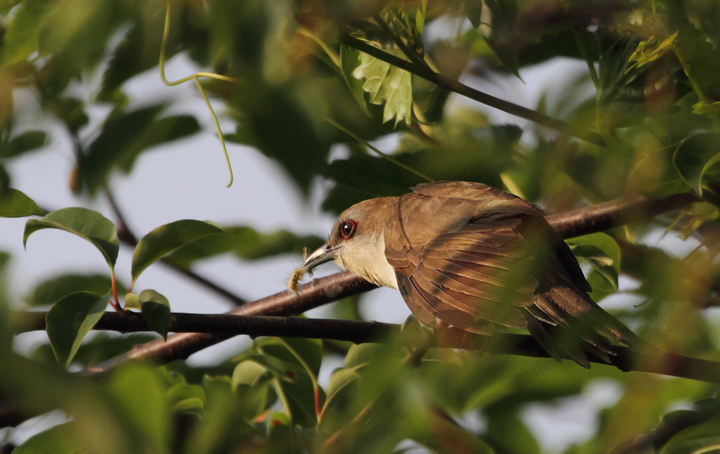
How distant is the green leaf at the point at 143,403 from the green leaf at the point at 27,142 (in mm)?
347

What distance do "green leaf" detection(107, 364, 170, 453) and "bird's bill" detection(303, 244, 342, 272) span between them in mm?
3039

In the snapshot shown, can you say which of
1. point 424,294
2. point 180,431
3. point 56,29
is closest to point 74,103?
point 56,29

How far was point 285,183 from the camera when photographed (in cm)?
69

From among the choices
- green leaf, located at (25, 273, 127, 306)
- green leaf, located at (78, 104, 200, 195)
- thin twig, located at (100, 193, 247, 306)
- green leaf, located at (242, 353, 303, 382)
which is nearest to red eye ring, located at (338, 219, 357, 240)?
thin twig, located at (100, 193, 247, 306)

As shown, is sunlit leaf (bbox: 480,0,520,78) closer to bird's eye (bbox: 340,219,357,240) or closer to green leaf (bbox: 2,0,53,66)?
green leaf (bbox: 2,0,53,66)

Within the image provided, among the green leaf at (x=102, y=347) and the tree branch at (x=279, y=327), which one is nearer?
the tree branch at (x=279, y=327)

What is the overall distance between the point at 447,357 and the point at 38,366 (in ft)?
3.56

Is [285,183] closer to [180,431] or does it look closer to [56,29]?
[56,29]

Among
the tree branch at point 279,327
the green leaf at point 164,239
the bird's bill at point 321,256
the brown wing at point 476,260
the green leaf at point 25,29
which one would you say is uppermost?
the green leaf at point 25,29

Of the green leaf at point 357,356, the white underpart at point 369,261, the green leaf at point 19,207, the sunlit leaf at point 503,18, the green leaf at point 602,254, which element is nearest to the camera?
the sunlit leaf at point 503,18

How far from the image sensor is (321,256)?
4406 mm

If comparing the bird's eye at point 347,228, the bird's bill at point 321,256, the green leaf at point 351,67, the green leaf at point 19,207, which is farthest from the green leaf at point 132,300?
the bird's eye at point 347,228

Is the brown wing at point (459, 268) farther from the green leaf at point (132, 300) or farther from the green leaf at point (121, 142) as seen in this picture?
the green leaf at point (121, 142)

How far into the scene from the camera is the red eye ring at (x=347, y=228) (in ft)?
15.3
